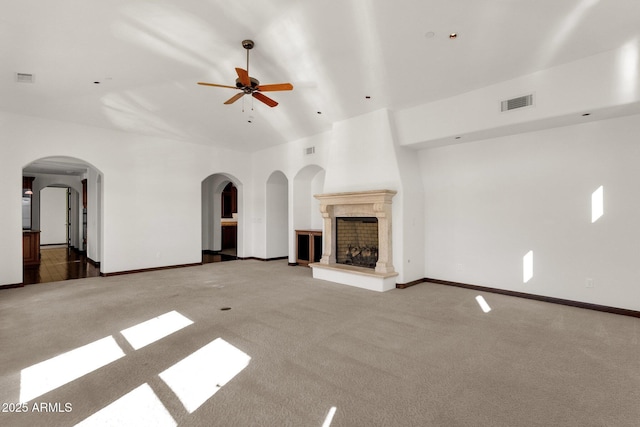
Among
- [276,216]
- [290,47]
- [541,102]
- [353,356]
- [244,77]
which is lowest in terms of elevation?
[353,356]

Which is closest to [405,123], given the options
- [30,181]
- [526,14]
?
[526,14]

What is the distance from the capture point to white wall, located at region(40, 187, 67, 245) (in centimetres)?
1363

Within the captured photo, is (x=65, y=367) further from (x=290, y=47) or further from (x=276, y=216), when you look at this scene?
(x=276, y=216)

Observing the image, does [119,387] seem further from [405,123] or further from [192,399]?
[405,123]

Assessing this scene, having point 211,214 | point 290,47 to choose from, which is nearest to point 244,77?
point 290,47

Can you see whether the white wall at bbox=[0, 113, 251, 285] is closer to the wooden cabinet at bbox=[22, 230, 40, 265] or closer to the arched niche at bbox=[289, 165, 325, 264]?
the wooden cabinet at bbox=[22, 230, 40, 265]

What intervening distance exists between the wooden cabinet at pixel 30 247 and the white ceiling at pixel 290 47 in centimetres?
404

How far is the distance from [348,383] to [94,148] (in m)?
6.94

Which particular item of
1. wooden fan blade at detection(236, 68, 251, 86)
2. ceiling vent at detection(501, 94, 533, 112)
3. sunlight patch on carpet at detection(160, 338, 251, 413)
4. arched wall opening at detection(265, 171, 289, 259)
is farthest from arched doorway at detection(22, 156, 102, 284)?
ceiling vent at detection(501, 94, 533, 112)

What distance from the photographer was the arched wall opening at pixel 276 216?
8914mm

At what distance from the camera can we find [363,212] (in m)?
6.08

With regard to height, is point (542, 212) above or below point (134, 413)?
above

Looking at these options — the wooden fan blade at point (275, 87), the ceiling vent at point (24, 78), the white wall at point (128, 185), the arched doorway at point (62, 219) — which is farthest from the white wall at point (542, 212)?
the arched doorway at point (62, 219)

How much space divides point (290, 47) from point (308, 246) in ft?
16.1
